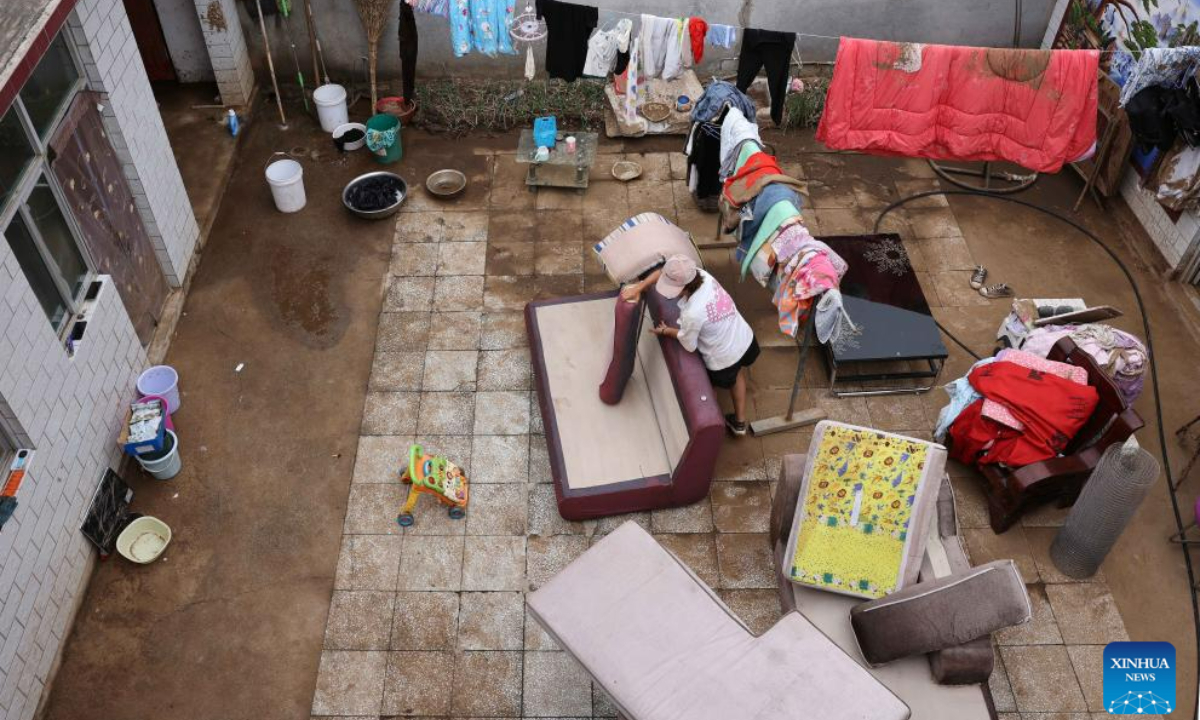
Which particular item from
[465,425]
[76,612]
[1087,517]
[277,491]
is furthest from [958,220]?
[76,612]

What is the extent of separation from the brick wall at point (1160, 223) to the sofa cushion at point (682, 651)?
19.3 ft

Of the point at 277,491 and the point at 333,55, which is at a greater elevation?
the point at 333,55

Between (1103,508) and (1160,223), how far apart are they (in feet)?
12.9

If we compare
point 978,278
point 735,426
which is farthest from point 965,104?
point 735,426

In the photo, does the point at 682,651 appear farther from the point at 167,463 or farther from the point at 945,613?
the point at 167,463

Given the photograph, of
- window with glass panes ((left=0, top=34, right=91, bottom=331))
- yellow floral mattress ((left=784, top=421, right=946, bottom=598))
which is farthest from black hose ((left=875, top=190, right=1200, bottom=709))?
window with glass panes ((left=0, top=34, right=91, bottom=331))

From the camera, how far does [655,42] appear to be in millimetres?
7832

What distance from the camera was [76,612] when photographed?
229 inches

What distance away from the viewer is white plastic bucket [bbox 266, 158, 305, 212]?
27.6ft

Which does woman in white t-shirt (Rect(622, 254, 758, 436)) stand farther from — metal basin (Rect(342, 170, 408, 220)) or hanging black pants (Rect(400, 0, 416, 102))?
hanging black pants (Rect(400, 0, 416, 102))

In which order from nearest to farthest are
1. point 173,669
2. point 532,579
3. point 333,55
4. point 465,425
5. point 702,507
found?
1. point 173,669
2. point 532,579
3. point 702,507
4. point 465,425
5. point 333,55

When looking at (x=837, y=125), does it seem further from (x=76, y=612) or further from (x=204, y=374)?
(x=76, y=612)

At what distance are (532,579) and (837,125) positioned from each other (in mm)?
4845

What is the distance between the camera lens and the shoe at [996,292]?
25.9 ft
